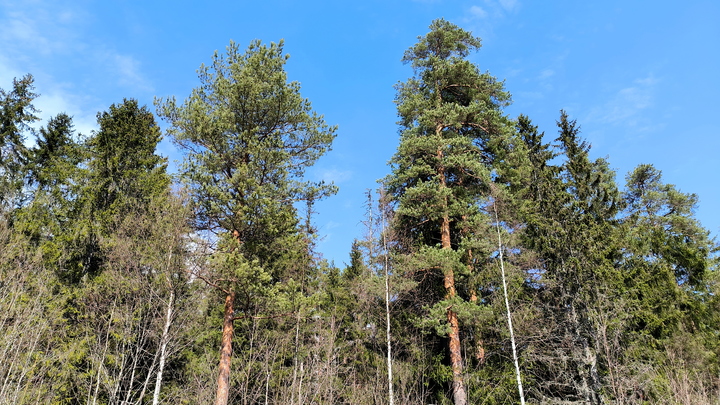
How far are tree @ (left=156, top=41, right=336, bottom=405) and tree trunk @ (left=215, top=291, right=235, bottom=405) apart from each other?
25mm

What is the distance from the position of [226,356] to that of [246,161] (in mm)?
5970

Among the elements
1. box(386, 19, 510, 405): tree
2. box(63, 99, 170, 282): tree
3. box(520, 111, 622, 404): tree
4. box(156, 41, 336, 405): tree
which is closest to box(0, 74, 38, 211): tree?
box(63, 99, 170, 282): tree

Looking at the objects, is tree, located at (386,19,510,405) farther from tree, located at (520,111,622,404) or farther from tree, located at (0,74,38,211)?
tree, located at (0,74,38,211)

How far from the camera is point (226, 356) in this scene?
9.84 m

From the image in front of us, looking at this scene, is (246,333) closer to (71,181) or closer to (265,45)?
(71,181)

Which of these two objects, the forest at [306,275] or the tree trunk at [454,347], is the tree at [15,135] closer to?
the forest at [306,275]

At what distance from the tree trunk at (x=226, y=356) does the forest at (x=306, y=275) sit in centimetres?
6

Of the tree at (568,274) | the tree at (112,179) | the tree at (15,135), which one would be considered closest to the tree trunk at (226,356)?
the tree at (112,179)

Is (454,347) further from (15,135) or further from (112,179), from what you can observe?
(15,135)

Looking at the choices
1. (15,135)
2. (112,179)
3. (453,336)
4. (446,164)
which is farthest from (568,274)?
(15,135)

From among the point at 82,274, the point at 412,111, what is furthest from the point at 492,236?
→ the point at 82,274

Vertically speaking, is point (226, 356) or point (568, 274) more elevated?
point (568, 274)

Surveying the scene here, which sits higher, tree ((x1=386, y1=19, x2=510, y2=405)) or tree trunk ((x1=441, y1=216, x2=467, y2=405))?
tree ((x1=386, y1=19, x2=510, y2=405))

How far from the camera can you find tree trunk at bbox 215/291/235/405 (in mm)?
9148
